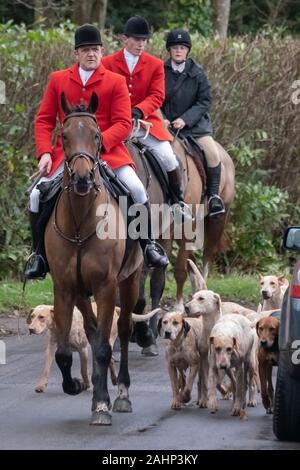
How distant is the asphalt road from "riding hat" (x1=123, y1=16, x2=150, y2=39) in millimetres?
2984

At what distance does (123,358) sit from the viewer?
36.8 ft

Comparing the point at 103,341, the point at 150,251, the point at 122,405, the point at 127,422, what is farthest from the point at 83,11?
the point at 127,422

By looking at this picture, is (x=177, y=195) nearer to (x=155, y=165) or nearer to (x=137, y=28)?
(x=155, y=165)

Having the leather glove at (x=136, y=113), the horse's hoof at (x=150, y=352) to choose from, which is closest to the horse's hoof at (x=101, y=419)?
the horse's hoof at (x=150, y=352)

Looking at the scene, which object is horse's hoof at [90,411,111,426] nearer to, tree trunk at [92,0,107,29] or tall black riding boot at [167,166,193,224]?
tall black riding boot at [167,166,193,224]

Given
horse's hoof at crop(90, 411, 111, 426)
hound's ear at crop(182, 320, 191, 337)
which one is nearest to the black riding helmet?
hound's ear at crop(182, 320, 191, 337)

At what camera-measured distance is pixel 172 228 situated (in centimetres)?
1529

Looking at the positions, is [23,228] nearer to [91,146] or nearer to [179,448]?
[91,146]

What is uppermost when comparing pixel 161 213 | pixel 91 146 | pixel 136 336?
pixel 91 146

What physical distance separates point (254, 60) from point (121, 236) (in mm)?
10448

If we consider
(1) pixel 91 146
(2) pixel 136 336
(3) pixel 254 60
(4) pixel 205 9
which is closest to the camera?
(1) pixel 91 146

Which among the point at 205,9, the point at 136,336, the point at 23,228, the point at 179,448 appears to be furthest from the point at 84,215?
the point at 205,9
